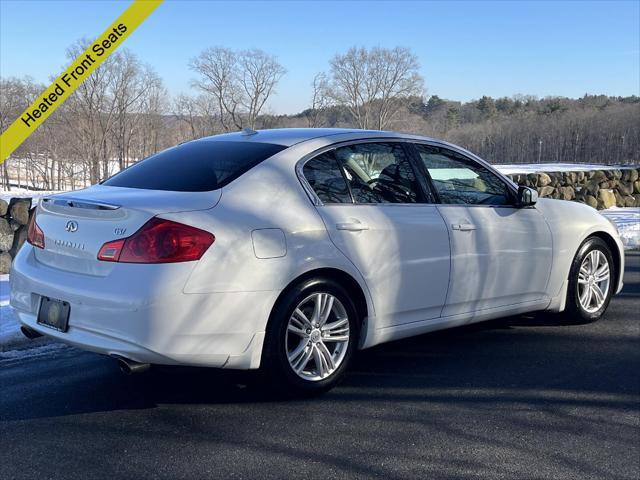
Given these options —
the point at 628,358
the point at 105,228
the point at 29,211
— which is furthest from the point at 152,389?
the point at 29,211

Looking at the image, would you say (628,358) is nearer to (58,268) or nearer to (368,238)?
(368,238)

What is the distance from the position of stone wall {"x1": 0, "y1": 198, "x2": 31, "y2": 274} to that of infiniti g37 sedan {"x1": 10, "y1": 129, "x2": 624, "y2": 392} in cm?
515

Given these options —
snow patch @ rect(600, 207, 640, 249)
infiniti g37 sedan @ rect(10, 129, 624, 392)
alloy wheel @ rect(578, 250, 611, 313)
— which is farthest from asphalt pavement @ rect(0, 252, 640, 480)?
snow patch @ rect(600, 207, 640, 249)

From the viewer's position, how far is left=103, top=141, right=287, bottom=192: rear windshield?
3.86m

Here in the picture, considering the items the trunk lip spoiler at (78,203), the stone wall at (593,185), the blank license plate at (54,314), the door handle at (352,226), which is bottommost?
the blank license plate at (54,314)

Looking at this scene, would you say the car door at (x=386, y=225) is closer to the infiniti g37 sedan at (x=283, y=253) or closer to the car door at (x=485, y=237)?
the infiniti g37 sedan at (x=283, y=253)

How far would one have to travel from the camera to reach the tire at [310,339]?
145 inches

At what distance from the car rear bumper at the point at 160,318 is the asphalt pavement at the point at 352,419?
246mm

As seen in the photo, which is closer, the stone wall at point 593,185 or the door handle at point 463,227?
the door handle at point 463,227

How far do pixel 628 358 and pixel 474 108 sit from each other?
123 metres

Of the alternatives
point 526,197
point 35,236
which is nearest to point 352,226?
point 526,197

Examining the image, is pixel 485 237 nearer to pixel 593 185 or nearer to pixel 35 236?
pixel 35 236

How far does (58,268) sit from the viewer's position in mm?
3709

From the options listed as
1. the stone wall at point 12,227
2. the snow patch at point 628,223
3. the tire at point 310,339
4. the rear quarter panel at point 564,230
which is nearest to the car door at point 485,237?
the rear quarter panel at point 564,230
